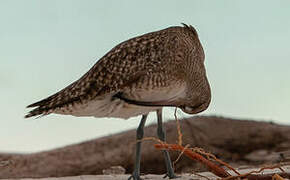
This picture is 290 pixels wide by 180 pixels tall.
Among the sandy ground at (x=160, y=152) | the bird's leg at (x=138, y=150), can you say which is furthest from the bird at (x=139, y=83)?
the sandy ground at (x=160, y=152)

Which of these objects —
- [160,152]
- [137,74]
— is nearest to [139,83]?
[137,74]

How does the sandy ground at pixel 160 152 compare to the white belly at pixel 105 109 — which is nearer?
the white belly at pixel 105 109

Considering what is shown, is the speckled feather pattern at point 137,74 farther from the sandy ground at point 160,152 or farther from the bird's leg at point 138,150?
the sandy ground at point 160,152

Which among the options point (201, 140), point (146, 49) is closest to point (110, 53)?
point (146, 49)

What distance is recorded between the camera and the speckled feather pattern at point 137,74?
3857 millimetres

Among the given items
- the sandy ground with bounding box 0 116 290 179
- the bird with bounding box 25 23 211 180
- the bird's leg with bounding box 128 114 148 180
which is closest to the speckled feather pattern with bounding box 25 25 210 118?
the bird with bounding box 25 23 211 180

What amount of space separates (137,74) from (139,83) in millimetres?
80

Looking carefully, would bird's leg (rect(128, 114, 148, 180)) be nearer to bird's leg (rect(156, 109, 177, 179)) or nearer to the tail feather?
bird's leg (rect(156, 109, 177, 179))

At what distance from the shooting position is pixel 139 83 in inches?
151

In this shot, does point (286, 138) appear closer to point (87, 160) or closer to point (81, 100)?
point (87, 160)

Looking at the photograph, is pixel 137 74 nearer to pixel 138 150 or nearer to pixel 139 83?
pixel 139 83

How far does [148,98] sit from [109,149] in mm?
3133

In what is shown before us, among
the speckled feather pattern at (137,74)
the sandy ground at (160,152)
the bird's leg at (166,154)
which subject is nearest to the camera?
the speckled feather pattern at (137,74)

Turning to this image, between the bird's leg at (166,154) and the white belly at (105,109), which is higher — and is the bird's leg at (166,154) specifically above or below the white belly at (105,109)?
below
